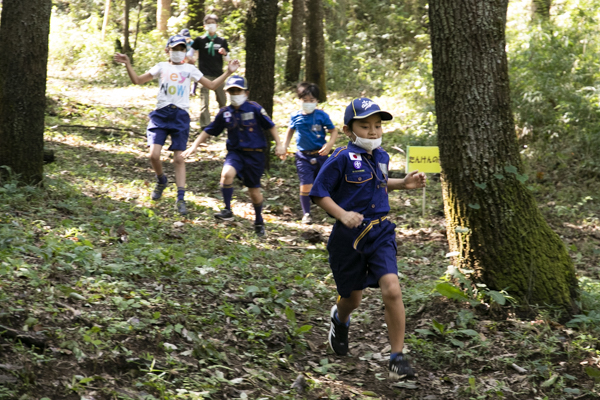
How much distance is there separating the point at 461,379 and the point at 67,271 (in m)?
3.26

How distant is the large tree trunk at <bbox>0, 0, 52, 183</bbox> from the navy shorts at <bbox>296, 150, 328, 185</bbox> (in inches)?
154

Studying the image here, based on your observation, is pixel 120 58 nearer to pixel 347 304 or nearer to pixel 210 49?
pixel 347 304

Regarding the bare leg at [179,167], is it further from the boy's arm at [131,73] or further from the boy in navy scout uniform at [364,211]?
the boy in navy scout uniform at [364,211]

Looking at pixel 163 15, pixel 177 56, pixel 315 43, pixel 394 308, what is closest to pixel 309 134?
pixel 177 56

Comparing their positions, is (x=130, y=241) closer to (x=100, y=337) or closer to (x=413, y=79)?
(x=100, y=337)

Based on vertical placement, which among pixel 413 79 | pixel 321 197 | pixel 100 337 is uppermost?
pixel 413 79

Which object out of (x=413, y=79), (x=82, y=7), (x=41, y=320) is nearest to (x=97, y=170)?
(x=41, y=320)

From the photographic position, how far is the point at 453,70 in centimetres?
529

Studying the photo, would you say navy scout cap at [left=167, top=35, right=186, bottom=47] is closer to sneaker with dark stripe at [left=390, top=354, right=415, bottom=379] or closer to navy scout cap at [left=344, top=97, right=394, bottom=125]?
navy scout cap at [left=344, top=97, right=394, bottom=125]

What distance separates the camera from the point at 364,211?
14.4 feet

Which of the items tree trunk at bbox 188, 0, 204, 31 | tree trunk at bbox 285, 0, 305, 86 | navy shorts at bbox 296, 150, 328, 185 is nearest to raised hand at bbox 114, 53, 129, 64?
navy shorts at bbox 296, 150, 328, 185

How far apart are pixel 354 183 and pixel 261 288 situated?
1653 mm

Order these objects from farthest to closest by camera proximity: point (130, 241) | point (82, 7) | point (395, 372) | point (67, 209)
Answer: point (82, 7) → point (67, 209) → point (130, 241) → point (395, 372)

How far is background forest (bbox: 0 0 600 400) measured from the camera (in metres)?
3.66
